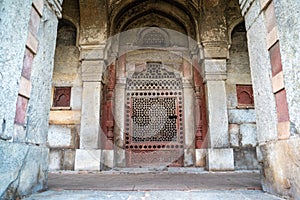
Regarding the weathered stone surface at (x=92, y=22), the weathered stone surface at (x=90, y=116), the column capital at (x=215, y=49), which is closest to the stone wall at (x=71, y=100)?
the weathered stone surface at (x=90, y=116)

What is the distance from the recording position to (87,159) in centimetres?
471

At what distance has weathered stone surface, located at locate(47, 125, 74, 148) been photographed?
17.1 feet

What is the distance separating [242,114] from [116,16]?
3789 mm

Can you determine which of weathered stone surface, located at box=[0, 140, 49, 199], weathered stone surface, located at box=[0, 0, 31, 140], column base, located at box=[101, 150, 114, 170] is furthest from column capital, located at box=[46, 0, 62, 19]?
column base, located at box=[101, 150, 114, 170]

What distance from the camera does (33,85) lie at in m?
2.22

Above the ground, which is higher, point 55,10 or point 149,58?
point 149,58

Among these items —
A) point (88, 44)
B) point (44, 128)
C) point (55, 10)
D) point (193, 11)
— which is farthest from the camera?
point (193, 11)

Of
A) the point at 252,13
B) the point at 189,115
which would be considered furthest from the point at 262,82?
the point at 189,115

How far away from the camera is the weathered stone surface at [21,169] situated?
1.68m

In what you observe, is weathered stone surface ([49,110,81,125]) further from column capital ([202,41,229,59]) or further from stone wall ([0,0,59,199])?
column capital ([202,41,229,59])

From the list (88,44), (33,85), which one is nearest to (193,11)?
(88,44)

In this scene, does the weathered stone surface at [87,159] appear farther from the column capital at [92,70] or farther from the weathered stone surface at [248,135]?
the weathered stone surface at [248,135]

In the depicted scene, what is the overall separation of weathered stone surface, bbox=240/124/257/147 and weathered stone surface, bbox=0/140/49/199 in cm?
421

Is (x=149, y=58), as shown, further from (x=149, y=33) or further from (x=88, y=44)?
(x=88, y=44)
